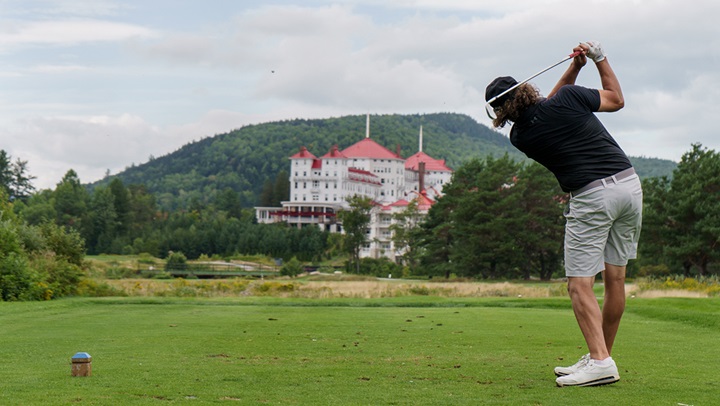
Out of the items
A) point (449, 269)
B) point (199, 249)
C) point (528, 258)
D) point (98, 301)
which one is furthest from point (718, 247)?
point (199, 249)

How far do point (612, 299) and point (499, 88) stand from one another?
214 centimetres

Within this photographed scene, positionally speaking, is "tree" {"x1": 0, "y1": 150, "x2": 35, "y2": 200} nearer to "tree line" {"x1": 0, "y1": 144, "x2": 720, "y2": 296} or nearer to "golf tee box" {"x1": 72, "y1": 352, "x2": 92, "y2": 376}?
"tree line" {"x1": 0, "y1": 144, "x2": 720, "y2": 296}

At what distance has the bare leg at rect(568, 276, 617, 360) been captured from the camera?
7531 millimetres

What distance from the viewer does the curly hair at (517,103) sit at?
24.8 ft

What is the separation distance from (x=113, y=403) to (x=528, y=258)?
3014 inches

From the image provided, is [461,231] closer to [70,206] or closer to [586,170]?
→ [70,206]

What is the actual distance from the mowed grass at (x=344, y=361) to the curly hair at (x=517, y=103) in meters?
2.23

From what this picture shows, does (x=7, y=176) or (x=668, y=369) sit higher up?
(x=7, y=176)

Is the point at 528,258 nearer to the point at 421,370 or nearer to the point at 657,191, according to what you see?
the point at 657,191

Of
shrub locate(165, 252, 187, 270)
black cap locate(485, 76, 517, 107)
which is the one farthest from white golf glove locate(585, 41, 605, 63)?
shrub locate(165, 252, 187, 270)

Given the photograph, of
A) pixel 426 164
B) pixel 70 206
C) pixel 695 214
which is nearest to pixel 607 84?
pixel 695 214

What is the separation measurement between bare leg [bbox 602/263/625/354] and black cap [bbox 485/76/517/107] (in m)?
1.72

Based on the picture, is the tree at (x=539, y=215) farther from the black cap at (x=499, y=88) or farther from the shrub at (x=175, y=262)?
the black cap at (x=499, y=88)

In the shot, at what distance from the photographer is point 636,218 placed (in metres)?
7.75
